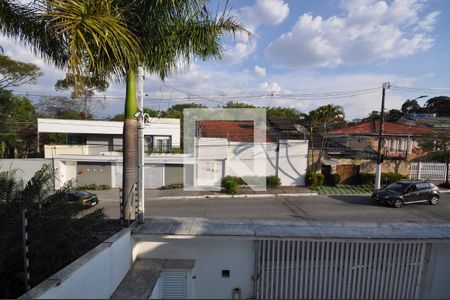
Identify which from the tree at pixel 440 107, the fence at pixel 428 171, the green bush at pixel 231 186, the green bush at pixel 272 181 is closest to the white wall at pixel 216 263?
the green bush at pixel 231 186

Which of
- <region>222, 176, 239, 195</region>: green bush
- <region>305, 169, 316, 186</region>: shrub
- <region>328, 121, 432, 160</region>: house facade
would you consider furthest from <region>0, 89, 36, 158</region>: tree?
<region>328, 121, 432, 160</region>: house facade

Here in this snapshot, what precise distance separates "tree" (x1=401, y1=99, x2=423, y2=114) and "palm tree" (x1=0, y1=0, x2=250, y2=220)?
67160mm

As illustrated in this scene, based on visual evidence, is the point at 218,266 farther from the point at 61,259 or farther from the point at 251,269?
the point at 61,259

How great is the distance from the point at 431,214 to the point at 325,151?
9.73m

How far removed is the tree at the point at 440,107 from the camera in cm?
5275

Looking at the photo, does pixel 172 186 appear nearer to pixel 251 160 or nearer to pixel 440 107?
pixel 251 160

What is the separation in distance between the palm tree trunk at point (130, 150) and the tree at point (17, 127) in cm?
1848

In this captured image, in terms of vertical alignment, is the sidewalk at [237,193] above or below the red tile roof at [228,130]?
below

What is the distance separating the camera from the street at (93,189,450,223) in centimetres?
1345

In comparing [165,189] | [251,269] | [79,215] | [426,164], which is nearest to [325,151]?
[426,164]

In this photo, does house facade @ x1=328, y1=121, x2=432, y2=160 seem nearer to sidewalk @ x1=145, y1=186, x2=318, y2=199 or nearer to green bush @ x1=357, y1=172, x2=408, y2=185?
green bush @ x1=357, y1=172, x2=408, y2=185

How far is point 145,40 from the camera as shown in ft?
20.3

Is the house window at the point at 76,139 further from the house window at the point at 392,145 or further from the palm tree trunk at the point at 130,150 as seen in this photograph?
the house window at the point at 392,145

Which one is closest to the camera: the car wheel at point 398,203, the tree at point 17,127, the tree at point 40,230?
the tree at point 40,230
